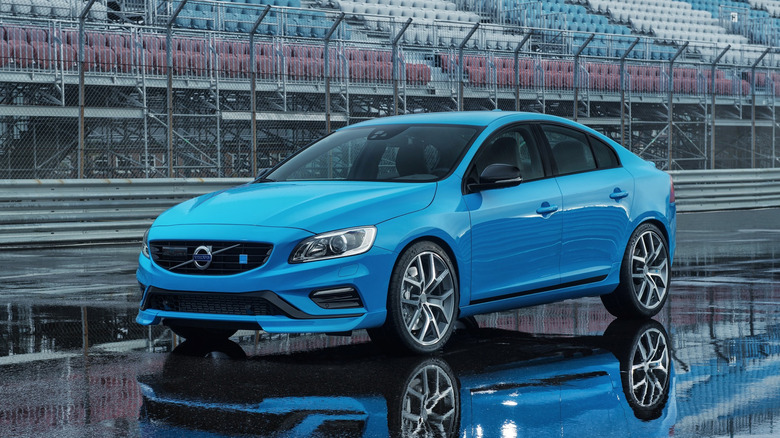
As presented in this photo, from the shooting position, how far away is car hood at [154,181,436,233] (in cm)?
634

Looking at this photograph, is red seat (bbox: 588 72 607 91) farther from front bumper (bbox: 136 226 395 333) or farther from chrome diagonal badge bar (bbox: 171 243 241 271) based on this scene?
chrome diagonal badge bar (bbox: 171 243 241 271)

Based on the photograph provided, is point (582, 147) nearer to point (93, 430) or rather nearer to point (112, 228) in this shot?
point (93, 430)

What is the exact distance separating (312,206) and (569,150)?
2.31 metres

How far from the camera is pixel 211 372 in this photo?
6156 mm

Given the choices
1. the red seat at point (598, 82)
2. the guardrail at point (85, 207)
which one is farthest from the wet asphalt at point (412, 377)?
the red seat at point (598, 82)

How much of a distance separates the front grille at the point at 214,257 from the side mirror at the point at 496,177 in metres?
1.53

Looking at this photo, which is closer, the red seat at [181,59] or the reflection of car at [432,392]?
the reflection of car at [432,392]

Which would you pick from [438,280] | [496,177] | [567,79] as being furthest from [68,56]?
[438,280]

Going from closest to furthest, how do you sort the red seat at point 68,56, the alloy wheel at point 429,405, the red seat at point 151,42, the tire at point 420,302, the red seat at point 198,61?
the alloy wheel at point 429,405
the tire at point 420,302
the red seat at point 68,56
the red seat at point 151,42
the red seat at point 198,61

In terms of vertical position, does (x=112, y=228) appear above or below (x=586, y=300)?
below

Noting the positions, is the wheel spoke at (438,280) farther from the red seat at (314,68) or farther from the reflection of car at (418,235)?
the red seat at (314,68)

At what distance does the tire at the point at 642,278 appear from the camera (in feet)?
26.7

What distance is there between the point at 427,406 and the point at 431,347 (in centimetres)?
134

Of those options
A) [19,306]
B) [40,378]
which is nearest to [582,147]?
[40,378]
